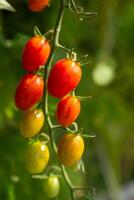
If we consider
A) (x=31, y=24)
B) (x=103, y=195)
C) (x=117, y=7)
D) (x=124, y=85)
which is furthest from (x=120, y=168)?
(x=31, y=24)

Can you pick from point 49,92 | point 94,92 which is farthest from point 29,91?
point 94,92

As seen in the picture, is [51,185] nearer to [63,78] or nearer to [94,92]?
[63,78]

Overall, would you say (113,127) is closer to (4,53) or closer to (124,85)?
(124,85)

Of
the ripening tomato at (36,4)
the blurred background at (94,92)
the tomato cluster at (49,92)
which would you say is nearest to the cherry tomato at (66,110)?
the tomato cluster at (49,92)

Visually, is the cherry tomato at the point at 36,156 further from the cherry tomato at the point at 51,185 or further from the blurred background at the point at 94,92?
the blurred background at the point at 94,92

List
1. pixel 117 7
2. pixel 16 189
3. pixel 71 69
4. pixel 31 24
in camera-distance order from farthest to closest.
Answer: pixel 117 7
pixel 31 24
pixel 16 189
pixel 71 69
